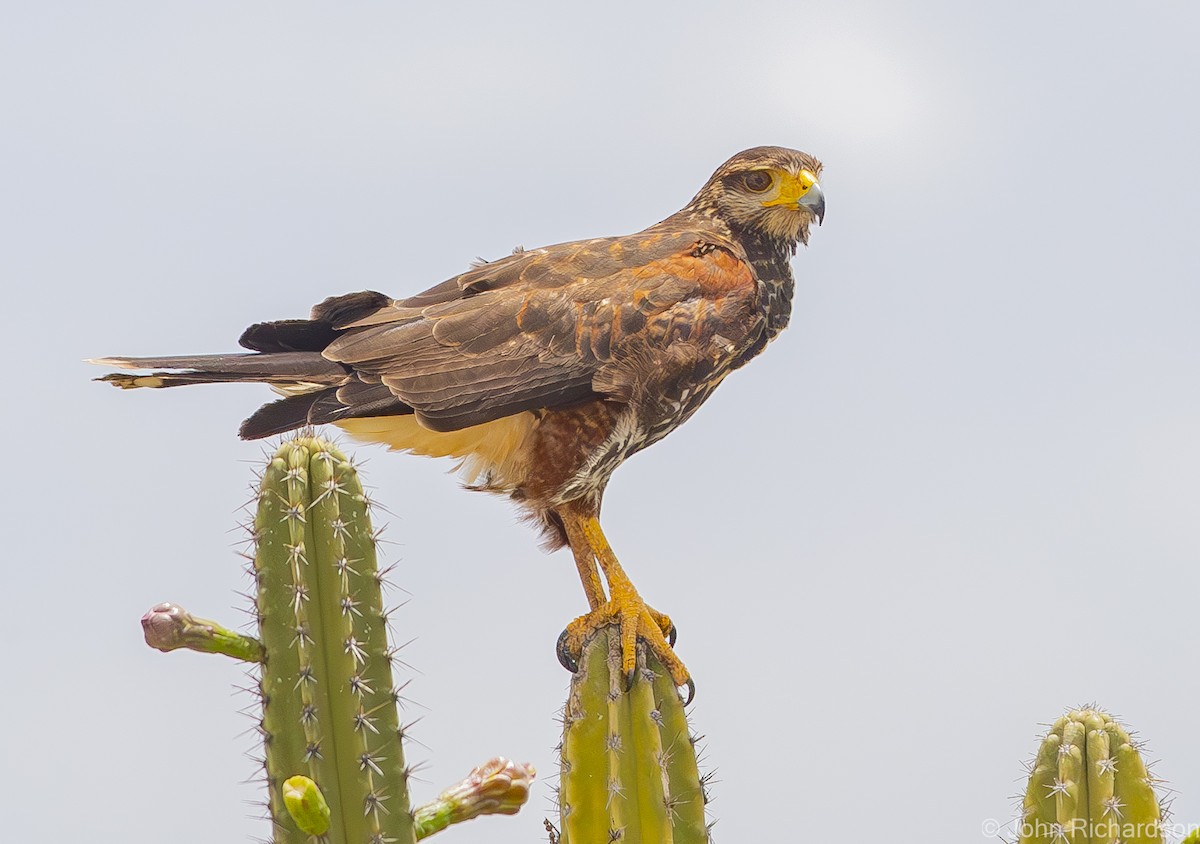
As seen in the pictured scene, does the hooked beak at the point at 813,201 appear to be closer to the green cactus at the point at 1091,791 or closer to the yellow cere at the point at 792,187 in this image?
the yellow cere at the point at 792,187

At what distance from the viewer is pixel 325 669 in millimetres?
3715

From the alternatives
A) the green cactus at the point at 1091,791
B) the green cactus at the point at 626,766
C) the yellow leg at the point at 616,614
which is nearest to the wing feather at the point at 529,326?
the yellow leg at the point at 616,614

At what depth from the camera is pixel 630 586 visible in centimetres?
485

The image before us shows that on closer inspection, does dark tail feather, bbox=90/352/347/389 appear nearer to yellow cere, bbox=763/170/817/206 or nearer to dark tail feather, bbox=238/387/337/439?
dark tail feather, bbox=238/387/337/439

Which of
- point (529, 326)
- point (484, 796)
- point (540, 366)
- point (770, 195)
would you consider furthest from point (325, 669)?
point (770, 195)

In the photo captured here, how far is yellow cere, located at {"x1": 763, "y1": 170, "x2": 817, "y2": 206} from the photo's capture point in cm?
594

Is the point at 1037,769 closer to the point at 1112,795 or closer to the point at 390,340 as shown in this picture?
the point at 1112,795

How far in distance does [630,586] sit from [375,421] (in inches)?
45.4

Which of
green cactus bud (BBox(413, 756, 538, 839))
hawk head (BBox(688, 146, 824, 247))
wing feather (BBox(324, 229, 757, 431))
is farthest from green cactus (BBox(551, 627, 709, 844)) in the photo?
hawk head (BBox(688, 146, 824, 247))

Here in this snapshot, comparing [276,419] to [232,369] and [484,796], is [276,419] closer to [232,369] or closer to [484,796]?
[232,369]

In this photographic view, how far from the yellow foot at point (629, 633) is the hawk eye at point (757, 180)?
2.03 m

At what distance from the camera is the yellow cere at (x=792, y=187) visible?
5941 millimetres

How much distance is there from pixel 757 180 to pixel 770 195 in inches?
4.1

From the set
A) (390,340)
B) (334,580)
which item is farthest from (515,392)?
(334,580)
